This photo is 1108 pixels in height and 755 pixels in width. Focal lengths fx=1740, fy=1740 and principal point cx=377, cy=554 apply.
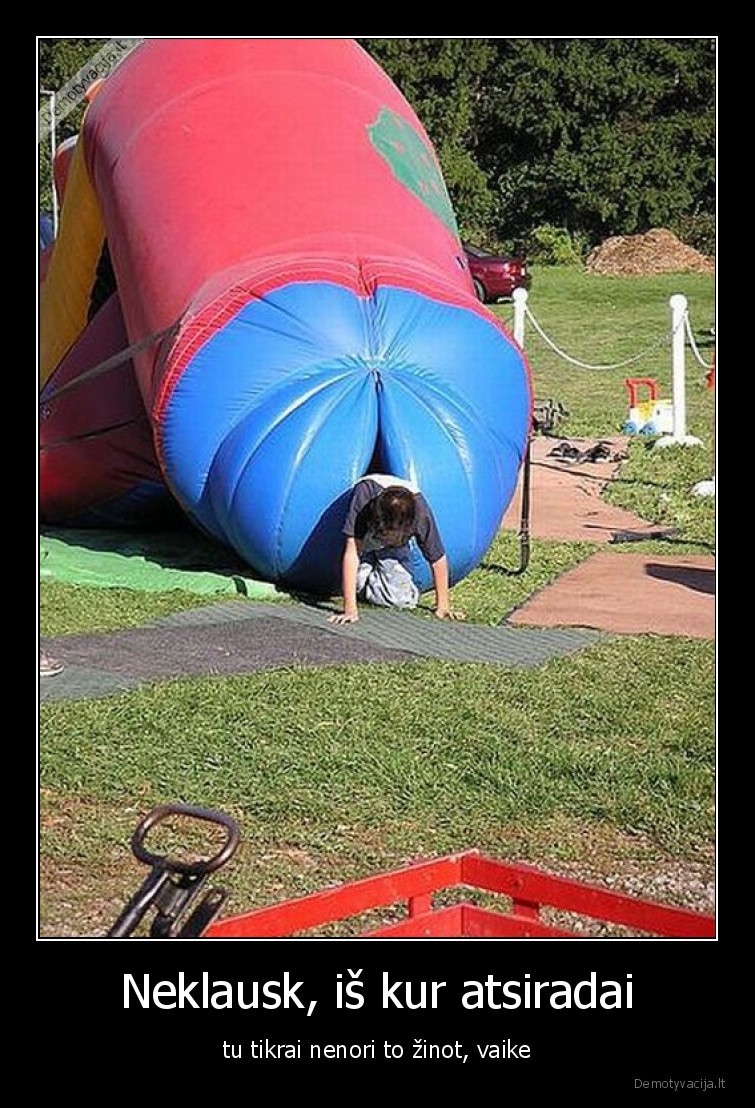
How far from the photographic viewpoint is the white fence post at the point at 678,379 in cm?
1497

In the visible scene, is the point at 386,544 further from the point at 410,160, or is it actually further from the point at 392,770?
the point at 410,160

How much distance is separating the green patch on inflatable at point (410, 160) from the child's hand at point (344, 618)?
11.2 feet

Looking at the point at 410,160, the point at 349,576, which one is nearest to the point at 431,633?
the point at 349,576

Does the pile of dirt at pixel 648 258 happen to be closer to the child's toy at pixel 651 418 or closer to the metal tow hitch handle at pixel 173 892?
the child's toy at pixel 651 418

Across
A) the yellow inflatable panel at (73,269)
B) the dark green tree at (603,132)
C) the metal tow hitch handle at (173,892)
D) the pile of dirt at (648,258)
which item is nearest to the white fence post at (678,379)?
the yellow inflatable panel at (73,269)

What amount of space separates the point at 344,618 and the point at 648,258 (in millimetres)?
25152

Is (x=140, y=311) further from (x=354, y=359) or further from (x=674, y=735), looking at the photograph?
(x=674, y=735)

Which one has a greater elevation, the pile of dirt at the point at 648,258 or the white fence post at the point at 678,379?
the pile of dirt at the point at 648,258

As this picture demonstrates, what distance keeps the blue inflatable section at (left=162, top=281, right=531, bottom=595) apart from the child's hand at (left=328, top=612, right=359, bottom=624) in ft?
1.77

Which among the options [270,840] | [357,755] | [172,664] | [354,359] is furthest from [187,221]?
[270,840]

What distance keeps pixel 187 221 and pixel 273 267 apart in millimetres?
896

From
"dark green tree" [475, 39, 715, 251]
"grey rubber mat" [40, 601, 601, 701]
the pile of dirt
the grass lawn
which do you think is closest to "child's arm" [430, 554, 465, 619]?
"grey rubber mat" [40, 601, 601, 701]

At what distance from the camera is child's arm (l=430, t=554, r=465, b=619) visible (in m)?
9.04

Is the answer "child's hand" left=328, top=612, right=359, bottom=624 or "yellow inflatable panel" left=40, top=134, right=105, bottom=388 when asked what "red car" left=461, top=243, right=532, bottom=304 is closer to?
"yellow inflatable panel" left=40, top=134, right=105, bottom=388
